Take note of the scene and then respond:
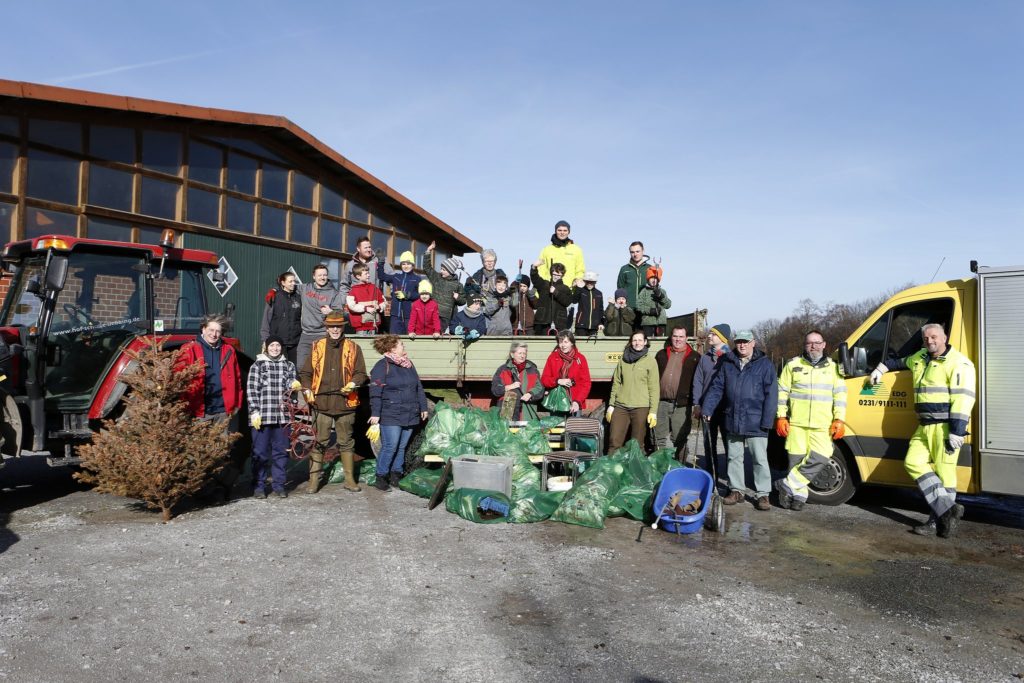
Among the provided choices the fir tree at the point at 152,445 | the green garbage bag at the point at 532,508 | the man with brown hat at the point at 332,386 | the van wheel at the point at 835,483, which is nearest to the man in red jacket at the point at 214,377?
the fir tree at the point at 152,445

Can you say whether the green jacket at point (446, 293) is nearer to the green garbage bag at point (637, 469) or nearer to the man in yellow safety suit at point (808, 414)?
the green garbage bag at point (637, 469)

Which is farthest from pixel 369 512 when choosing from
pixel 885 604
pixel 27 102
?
pixel 27 102

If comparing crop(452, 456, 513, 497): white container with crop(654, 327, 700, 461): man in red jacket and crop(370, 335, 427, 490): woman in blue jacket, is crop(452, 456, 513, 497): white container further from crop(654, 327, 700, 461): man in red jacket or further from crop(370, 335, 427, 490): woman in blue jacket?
crop(654, 327, 700, 461): man in red jacket

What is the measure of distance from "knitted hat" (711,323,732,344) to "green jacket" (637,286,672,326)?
1162 millimetres

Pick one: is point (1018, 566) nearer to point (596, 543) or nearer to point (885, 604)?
point (885, 604)

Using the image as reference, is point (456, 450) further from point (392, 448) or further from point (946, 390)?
point (946, 390)

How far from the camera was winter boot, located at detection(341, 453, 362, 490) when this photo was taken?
776 cm

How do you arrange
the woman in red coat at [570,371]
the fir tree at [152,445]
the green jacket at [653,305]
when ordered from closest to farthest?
the fir tree at [152,445], the woman in red coat at [570,371], the green jacket at [653,305]

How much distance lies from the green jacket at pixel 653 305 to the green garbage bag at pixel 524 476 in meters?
3.23

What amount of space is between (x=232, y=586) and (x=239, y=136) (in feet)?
38.6

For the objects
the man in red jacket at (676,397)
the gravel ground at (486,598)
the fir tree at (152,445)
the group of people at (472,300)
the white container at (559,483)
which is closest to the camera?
the gravel ground at (486,598)

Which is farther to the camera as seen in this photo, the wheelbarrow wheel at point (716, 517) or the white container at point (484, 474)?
the white container at point (484, 474)

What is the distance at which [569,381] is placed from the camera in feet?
27.1

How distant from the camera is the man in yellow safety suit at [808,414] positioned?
281 inches
